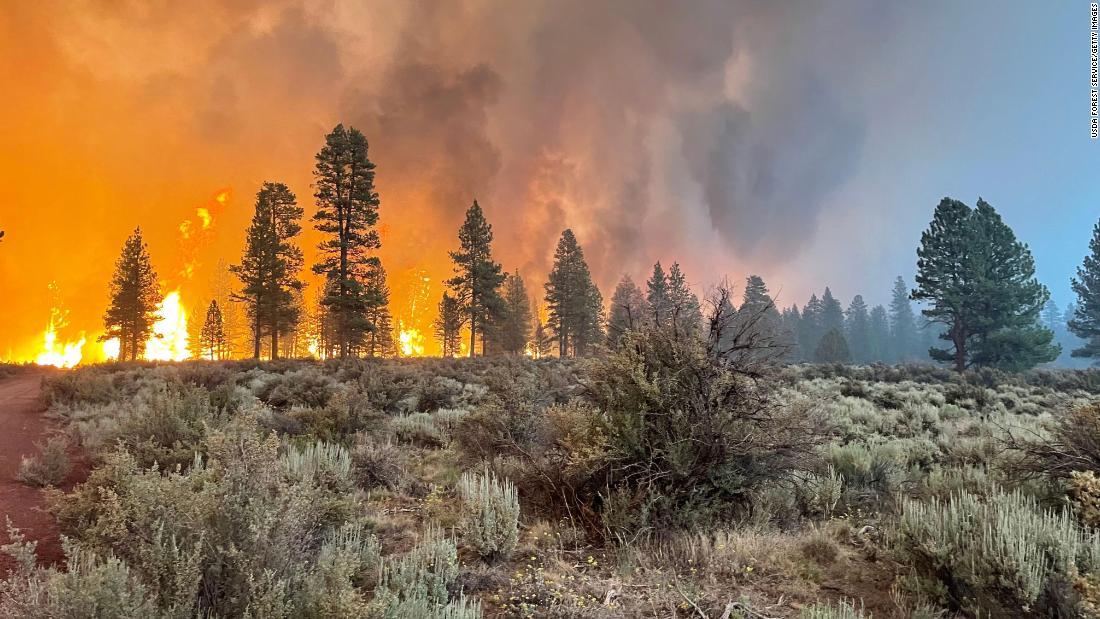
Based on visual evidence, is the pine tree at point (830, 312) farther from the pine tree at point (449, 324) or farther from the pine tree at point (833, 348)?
the pine tree at point (449, 324)

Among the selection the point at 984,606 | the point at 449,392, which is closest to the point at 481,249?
the point at 449,392

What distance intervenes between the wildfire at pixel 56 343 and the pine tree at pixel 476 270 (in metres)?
53.0

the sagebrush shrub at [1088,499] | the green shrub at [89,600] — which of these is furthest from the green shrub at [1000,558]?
the green shrub at [89,600]

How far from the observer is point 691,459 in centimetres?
527

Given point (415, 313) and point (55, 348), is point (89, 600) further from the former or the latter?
point (415, 313)

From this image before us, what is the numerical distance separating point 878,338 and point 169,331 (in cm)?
12699

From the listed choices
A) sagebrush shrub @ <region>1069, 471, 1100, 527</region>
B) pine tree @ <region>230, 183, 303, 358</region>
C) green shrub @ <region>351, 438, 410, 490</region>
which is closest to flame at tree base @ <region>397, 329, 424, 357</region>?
pine tree @ <region>230, 183, 303, 358</region>

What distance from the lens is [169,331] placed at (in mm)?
60125

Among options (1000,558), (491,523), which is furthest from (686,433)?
(1000,558)

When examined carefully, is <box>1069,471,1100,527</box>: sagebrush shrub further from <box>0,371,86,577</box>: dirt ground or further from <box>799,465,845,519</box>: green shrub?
<box>0,371,86,577</box>: dirt ground

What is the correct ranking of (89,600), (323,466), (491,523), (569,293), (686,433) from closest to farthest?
(89,600)
(491,523)
(686,433)
(323,466)
(569,293)

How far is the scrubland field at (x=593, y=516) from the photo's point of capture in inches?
107

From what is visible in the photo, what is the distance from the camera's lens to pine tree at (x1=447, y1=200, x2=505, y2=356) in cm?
4547

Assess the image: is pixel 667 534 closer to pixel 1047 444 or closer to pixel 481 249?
pixel 1047 444
